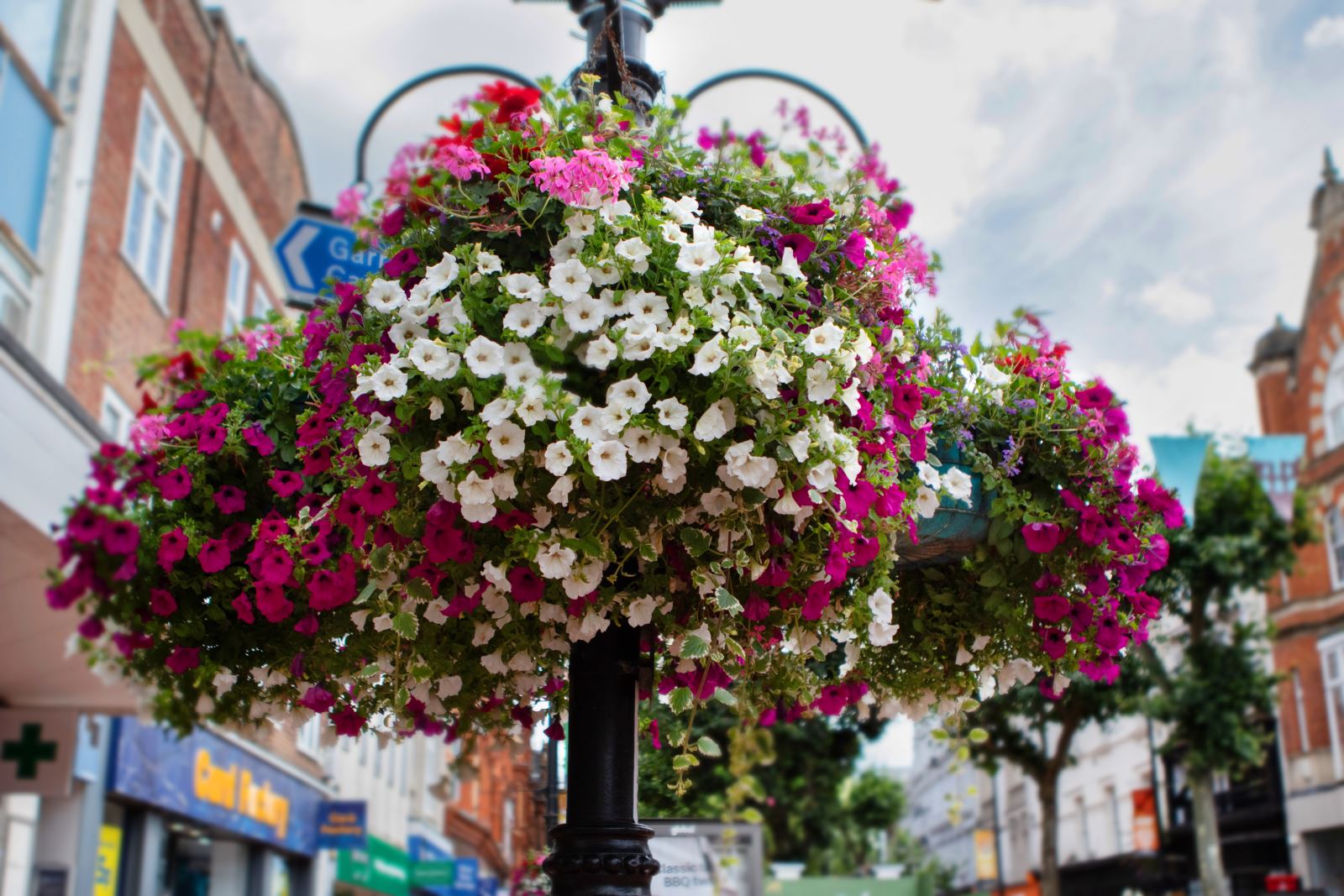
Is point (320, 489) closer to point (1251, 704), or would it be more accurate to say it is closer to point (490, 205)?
point (490, 205)

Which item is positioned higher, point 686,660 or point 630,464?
point 630,464

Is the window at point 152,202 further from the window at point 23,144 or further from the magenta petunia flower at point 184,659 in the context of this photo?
the magenta petunia flower at point 184,659

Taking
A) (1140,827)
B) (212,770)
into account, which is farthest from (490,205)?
(1140,827)

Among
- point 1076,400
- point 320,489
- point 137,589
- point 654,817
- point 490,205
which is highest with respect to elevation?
point 490,205

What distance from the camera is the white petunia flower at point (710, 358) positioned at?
2143 millimetres

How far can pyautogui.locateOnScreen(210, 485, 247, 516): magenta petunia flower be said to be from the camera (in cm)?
282

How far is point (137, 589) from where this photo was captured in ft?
9.60

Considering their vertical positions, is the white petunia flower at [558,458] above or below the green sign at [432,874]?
above

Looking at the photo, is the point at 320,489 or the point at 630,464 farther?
the point at 320,489

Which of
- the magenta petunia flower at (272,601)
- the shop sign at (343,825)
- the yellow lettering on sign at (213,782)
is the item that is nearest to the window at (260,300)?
the yellow lettering on sign at (213,782)

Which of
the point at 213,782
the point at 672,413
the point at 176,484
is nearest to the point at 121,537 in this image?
the point at 176,484

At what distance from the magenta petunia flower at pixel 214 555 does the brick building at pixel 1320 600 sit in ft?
89.0

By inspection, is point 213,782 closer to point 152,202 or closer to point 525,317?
point 152,202

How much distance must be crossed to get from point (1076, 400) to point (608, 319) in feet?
3.79
